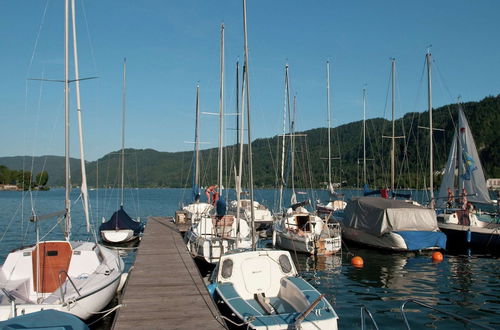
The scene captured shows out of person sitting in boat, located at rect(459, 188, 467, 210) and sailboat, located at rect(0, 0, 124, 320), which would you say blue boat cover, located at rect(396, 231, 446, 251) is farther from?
sailboat, located at rect(0, 0, 124, 320)

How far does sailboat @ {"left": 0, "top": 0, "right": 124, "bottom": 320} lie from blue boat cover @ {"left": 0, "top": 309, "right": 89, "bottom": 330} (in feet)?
7.83

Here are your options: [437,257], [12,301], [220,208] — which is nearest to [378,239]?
[437,257]

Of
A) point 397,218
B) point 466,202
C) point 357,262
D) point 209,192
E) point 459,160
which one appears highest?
point 459,160

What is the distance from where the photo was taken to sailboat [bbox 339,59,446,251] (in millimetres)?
23000

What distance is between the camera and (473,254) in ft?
78.0

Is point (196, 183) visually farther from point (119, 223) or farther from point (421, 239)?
point (421, 239)

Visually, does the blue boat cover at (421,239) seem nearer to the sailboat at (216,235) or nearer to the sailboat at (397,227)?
the sailboat at (397,227)

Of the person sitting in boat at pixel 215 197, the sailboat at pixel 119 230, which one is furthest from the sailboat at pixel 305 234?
the sailboat at pixel 119 230

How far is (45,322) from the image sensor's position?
22.8 ft

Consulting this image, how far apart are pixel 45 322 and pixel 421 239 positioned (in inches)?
800

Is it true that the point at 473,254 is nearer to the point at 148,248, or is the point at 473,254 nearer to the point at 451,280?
the point at 451,280

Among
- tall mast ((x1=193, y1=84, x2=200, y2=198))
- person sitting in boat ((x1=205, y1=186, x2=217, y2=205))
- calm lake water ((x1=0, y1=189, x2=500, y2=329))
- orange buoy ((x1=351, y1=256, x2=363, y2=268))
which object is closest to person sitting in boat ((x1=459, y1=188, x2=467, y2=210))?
calm lake water ((x1=0, y1=189, x2=500, y2=329))

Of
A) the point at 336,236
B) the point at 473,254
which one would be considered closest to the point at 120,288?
the point at 336,236

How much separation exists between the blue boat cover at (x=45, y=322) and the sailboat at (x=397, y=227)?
63.6ft
